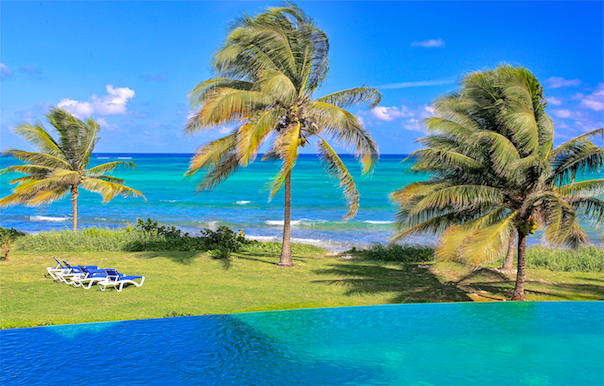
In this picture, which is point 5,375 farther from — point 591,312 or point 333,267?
point 591,312

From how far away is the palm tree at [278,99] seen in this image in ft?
42.5

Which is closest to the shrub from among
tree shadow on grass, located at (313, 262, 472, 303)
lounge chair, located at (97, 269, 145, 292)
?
tree shadow on grass, located at (313, 262, 472, 303)

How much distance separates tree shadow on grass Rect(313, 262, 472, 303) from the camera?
39.7 ft

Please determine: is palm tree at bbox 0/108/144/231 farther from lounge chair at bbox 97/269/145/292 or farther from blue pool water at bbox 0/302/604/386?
blue pool water at bbox 0/302/604/386

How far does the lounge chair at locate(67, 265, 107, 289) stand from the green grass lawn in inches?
9.2

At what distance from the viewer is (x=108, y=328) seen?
9.30 metres

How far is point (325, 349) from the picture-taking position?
8742mm

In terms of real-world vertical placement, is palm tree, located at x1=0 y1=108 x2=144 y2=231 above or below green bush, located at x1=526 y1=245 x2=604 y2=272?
above

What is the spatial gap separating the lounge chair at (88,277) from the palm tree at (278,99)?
3.54 meters

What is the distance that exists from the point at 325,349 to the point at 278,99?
290 inches

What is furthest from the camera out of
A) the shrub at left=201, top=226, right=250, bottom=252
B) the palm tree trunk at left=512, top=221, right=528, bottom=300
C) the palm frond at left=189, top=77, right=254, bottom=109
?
the shrub at left=201, top=226, right=250, bottom=252

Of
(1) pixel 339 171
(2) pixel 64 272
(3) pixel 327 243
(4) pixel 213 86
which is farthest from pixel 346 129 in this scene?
(3) pixel 327 243

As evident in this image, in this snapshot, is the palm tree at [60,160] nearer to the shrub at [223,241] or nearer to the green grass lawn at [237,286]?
the green grass lawn at [237,286]

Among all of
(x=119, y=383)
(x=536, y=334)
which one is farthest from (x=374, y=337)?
(x=119, y=383)
